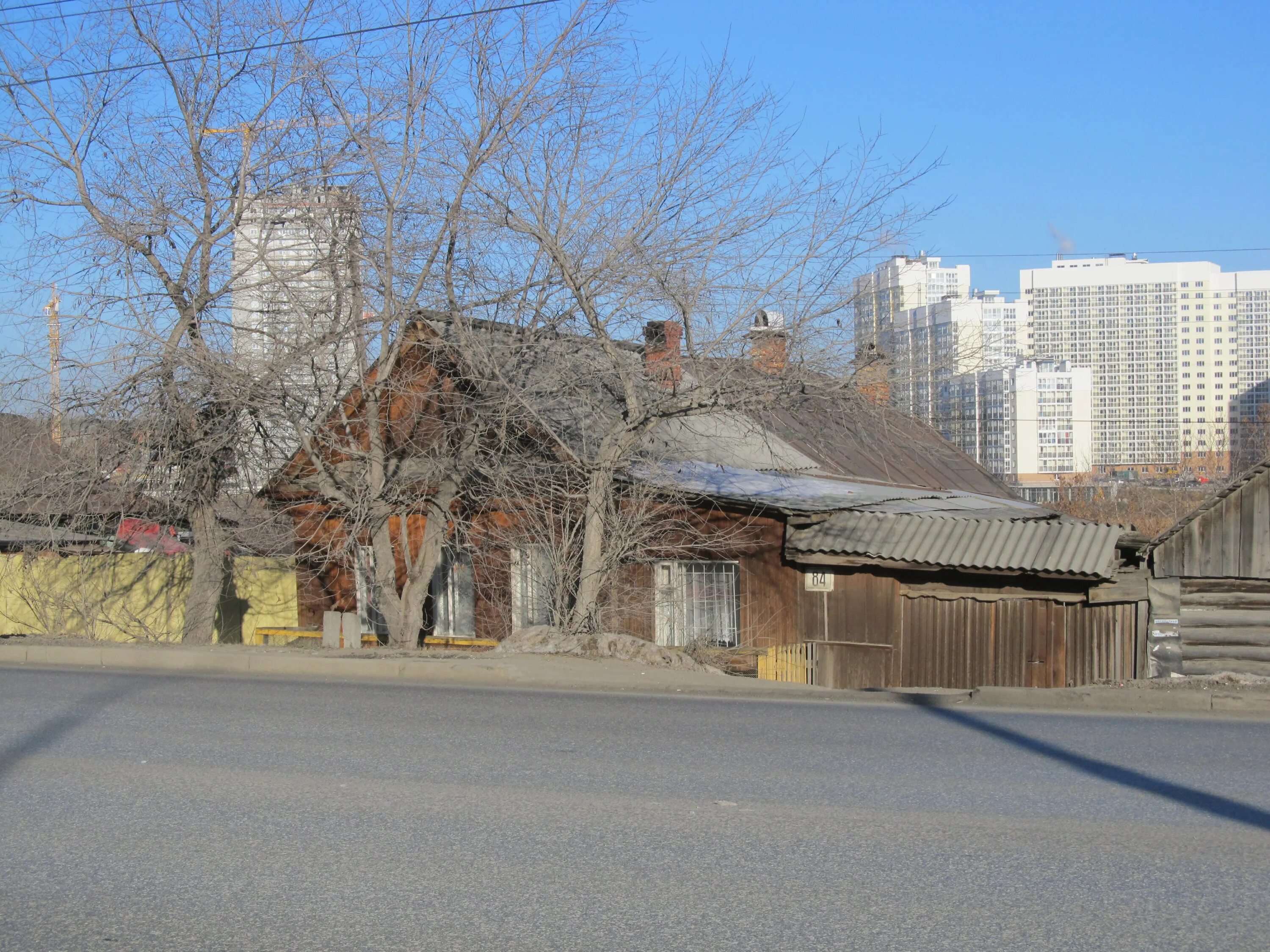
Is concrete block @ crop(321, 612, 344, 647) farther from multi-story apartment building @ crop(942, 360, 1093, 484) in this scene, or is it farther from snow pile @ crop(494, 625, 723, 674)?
multi-story apartment building @ crop(942, 360, 1093, 484)

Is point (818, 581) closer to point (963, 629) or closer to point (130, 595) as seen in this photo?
point (963, 629)

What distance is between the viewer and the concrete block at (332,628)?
16.7 metres

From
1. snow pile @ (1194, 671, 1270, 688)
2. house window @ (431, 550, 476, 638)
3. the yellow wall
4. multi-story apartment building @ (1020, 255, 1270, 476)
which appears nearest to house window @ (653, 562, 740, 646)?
house window @ (431, 550, 476, 638)

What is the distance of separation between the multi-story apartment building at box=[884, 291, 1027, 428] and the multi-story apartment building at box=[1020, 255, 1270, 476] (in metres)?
94.2

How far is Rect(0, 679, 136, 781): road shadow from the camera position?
8.01 metres

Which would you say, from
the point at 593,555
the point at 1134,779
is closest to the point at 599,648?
the point at 593,555

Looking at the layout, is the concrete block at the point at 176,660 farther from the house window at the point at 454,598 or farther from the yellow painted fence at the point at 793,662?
the yellow painted fence at the point at 793,662

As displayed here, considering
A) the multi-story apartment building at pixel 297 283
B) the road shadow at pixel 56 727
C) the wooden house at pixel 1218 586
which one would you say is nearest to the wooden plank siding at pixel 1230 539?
the wooden house at pixel 1218 586

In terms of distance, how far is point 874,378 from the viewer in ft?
45.4

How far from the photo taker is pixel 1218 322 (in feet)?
363

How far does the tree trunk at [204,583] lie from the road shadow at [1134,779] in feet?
38.6

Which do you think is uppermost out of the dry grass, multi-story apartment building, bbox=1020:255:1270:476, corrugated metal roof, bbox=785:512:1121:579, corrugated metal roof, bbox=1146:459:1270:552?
multi-story apartment building, bbox=1020:255:1270:476

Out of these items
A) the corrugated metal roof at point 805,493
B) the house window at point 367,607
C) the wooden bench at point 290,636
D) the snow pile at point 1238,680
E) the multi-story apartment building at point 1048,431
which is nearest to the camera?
the snow pile at point 1238,680

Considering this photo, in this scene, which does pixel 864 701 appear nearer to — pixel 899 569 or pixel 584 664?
pixel 584 664
